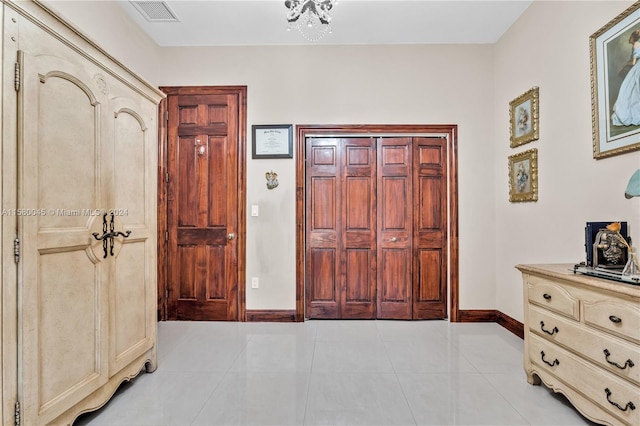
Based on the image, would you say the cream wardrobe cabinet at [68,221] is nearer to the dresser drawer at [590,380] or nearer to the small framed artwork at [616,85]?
the dresser drawer at [590,380]

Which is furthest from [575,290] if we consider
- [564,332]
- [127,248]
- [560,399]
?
[127,248]

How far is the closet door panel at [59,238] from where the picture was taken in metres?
1.37

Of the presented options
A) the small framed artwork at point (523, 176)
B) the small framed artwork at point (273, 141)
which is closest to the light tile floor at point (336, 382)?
the small framed artwork at point (523, 176)

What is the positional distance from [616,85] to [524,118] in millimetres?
1010

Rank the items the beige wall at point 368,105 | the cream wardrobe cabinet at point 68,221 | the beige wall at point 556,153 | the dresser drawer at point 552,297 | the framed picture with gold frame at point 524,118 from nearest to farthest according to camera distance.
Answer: the cream wardrobe cabinet at point 68,221
the dresser drawer at point 552,297
the beige wall at point 556,153
the framed picture with gold frame at point 524,118
the beige wall at point 368,105

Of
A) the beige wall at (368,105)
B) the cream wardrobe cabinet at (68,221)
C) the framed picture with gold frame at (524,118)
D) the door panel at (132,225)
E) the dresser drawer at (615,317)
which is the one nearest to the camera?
the cream wardrobe cabinet at (68,221)

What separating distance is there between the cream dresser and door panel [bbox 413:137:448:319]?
135cm

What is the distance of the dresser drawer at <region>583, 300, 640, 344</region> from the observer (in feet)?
4.70

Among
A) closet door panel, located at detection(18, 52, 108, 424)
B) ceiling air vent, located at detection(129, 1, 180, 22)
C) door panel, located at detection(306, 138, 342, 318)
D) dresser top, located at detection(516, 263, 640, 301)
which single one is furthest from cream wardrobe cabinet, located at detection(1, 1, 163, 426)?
dresser top, located at detection(516, 263, 640, 301)

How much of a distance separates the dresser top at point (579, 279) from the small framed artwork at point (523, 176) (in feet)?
3.27

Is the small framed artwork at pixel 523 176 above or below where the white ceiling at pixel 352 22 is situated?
below

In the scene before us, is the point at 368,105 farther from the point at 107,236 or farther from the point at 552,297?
the point at 107,236

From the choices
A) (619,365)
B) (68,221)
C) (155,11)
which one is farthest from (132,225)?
(619,365)

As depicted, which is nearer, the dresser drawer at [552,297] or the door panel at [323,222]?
the dresser drawer at [552,297]
